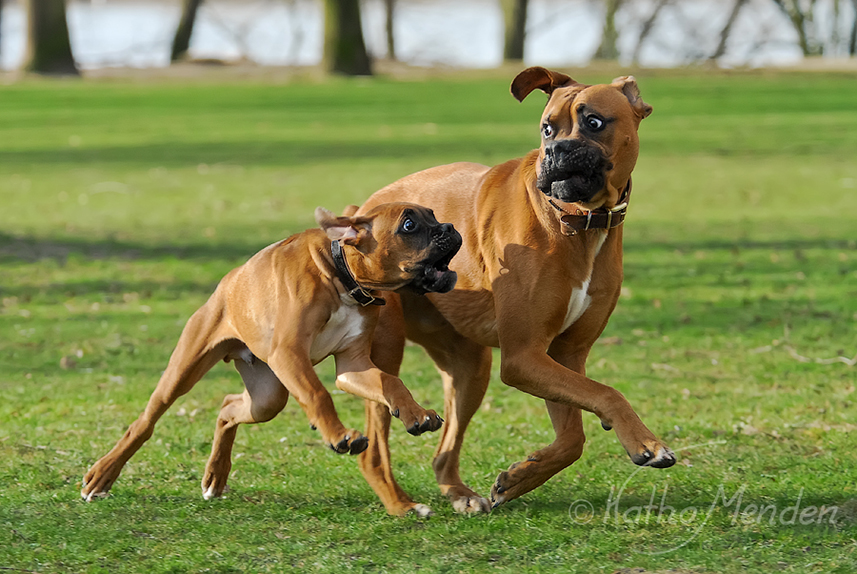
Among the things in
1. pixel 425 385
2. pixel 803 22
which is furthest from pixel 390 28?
pixel 425 385

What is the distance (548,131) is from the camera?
510cm

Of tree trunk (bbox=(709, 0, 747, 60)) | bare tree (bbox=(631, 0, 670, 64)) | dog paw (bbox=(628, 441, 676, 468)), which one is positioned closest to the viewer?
dog paw (bbox=(628, 441, 676, 468))

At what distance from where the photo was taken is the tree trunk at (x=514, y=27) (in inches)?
1500

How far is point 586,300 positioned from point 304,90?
24.5 m

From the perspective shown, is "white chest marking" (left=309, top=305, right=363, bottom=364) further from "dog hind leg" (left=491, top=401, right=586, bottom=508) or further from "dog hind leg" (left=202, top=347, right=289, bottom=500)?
"dog hind leg" (left=491, top=401, right=586, bottom=508)

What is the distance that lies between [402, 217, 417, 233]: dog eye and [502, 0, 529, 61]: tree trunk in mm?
33635

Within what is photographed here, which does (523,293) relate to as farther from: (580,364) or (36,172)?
(36,172)

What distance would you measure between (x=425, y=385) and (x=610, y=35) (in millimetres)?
39243

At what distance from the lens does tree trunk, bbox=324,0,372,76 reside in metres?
29.8

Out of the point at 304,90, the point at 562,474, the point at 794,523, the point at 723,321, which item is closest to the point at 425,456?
the point at 562,474

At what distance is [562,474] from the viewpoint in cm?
607

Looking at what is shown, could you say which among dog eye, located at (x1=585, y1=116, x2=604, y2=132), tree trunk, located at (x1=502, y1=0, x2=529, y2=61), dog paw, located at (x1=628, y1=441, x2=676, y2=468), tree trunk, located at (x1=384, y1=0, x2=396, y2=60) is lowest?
tree trunk, located at (x1=384, y1=0, x2=396, y2=60)

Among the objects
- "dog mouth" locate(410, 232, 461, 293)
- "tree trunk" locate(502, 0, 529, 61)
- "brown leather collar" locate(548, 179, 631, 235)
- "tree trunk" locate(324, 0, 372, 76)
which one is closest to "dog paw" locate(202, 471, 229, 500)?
"dog mouth" locate(410, 232, 461, 293)

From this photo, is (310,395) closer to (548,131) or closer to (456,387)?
(456,387)
